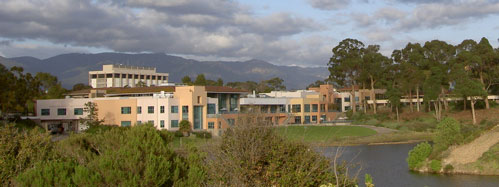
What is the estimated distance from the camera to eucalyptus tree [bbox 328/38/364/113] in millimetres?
77062

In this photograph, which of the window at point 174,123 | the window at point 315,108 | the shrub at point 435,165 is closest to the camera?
the shrub at point 435,165

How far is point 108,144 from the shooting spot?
18.2m

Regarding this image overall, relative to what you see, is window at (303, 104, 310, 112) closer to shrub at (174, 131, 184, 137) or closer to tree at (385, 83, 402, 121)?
tree at (385, 83, 402, 121)

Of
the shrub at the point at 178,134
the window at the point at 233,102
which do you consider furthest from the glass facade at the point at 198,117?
the window at the point at 233,102

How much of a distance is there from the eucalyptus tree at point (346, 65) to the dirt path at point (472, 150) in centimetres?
4042

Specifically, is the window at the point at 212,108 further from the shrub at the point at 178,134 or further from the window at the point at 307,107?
the window at the point at 307,107

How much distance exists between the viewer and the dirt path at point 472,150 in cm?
3422

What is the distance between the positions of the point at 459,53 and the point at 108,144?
59998 mm

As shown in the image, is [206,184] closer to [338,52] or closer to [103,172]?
[103,172]

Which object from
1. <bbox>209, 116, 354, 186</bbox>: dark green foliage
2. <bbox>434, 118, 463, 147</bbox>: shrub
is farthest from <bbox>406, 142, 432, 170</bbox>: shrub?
<bbox>209, 116, 354, 186</bbox>: dark green foliage

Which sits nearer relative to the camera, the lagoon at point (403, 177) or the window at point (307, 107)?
the lagoon at point (403, 177)

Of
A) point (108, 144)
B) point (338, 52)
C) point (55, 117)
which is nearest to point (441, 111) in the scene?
point (338, 52)

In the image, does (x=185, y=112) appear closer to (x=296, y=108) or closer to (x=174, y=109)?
(x=174, y=109)

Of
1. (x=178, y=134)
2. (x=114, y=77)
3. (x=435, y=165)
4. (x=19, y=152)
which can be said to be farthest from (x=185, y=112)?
(x=114, y=77)
